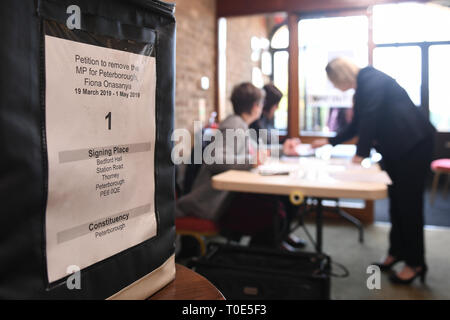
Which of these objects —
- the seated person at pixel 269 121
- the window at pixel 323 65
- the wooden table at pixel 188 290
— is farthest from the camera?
the window at pixel 323 65

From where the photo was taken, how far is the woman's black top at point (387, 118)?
102 inches

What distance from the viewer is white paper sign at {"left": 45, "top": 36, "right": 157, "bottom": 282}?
1.47 feet

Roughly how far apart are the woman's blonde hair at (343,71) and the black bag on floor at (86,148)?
7.87 ft

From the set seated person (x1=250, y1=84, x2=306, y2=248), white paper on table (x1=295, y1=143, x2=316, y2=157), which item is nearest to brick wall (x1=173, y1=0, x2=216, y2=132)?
seated person (x1=250, y1=84, x2=306, y2=248)

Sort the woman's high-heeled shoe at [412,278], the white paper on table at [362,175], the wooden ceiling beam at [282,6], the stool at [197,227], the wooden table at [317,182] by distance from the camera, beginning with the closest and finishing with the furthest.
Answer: the wooden table at [317,182] → the white paper on table at [362,175] → the stool at [197,227] → the woman's high-heeled shoe at [412,278] → the wooden ceiling beam at [282,6]

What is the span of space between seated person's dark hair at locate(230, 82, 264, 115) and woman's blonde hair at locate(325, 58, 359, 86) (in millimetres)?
532

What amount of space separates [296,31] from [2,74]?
14.0ft

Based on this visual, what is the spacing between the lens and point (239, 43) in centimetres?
535

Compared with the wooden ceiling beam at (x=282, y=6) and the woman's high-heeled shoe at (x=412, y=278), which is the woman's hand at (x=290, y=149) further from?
the wooden ceiling beam at (x=282, y=6)

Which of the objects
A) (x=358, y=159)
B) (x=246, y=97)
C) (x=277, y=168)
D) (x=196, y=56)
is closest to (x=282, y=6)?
(x=196, y=56)

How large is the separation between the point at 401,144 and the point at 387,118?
193 millimetres

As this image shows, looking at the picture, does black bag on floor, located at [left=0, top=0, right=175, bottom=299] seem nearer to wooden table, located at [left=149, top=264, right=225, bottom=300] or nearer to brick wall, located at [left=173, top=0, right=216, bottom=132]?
wooden table, located at [left=149, top=264, right=225, bottom=300]

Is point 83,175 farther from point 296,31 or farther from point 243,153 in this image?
point 296,31

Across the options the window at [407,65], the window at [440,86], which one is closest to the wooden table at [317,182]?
the window at [407,65]
